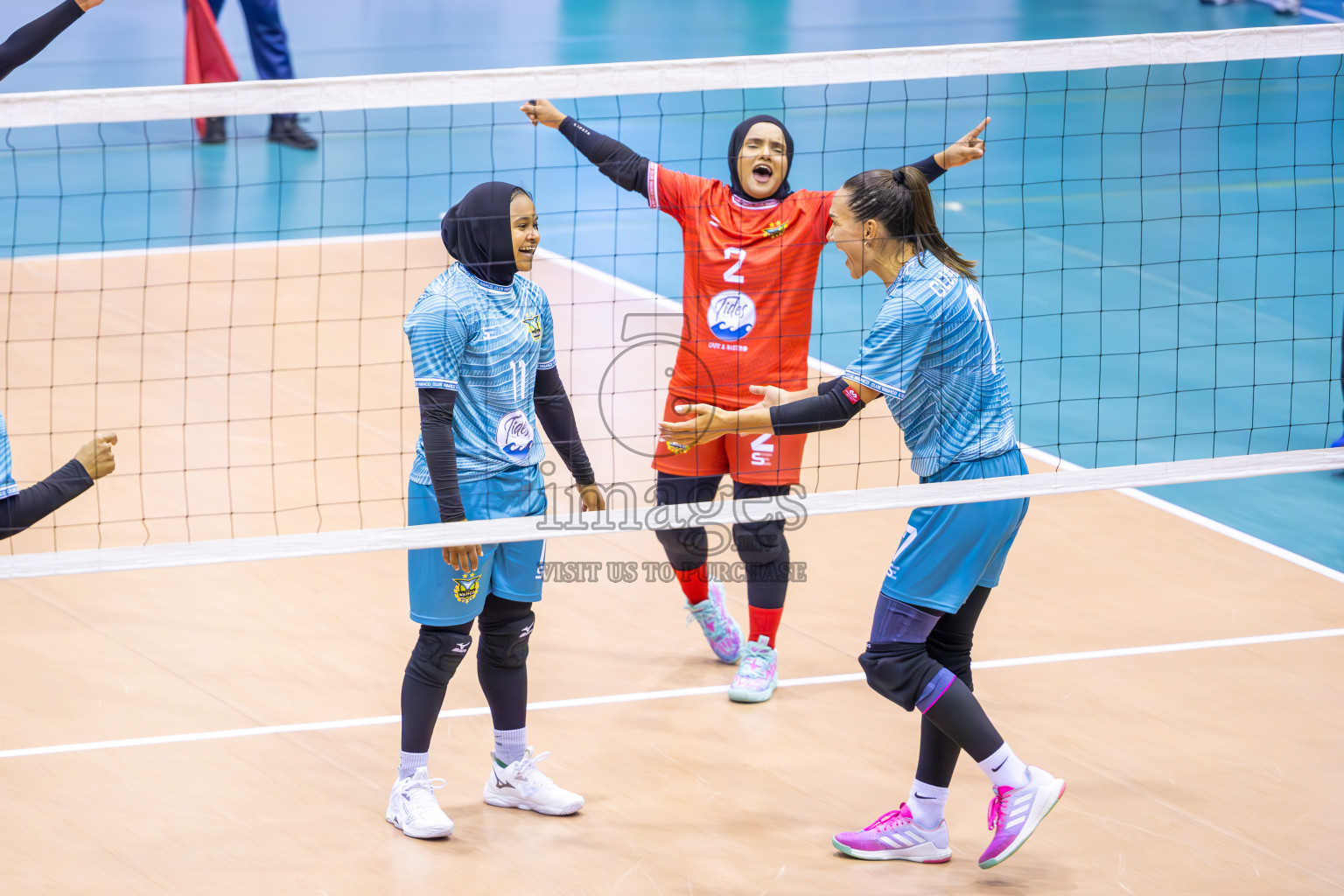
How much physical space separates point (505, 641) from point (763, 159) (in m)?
1.90

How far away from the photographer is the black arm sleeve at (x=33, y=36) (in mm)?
5066

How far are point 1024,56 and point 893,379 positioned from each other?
4.08 feet

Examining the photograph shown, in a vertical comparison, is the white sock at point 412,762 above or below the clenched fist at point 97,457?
below

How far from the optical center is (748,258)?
5.11 m

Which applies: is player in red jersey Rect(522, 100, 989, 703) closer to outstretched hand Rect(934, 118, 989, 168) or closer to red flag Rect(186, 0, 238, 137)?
outstretched hand Rect(934, 118, 989, 168)

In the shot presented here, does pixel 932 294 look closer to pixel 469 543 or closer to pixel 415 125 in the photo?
pixel 469 543

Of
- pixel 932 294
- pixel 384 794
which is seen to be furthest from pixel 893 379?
pixel 384 794

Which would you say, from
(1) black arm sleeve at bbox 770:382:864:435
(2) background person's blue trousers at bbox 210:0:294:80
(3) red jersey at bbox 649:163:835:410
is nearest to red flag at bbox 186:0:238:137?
(2) background person's blue trousers at bbox 210:0:294:80

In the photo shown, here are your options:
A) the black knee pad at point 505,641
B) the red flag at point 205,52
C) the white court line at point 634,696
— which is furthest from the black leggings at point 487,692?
the red flag at point 205,52

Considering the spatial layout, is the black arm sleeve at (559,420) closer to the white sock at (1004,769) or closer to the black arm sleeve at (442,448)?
the black arm sleeve at (442,448)

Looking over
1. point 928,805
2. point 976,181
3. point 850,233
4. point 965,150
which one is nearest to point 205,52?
point 976,181

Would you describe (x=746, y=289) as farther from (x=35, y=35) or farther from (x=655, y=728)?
(x=35, y=35)

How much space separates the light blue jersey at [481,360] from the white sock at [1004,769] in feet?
5.20

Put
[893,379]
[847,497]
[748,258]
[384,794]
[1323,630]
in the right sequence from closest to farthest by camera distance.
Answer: [893,379] < [847,497] < [384,794] < [748,258] < [1323,630]
